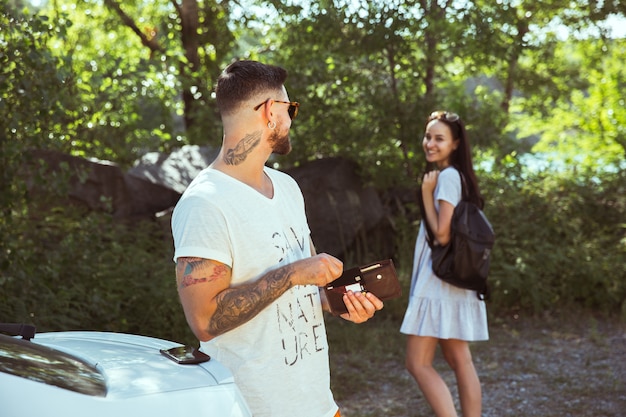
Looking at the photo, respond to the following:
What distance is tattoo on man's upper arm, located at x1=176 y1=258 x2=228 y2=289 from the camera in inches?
95.7

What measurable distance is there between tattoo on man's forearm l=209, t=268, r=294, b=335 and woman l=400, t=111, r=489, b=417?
8.26 ft

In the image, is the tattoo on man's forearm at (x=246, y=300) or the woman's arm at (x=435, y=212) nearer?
the tattoo on man's forearm at (x=246, y=300)

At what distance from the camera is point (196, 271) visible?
243 centimetres

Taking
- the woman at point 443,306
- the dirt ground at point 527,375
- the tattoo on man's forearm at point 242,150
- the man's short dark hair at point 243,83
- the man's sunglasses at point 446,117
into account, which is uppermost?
the man's sunglasses at point 446,117

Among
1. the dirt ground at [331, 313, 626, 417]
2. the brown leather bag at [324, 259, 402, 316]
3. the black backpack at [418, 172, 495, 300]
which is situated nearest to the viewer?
the brown leather bag at [324, 259, 402, 316]

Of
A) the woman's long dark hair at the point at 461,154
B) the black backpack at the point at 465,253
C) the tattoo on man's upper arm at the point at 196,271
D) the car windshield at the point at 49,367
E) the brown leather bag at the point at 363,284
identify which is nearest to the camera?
the car windshield at the point at 49,367

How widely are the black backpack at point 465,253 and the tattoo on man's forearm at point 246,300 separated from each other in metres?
2.49

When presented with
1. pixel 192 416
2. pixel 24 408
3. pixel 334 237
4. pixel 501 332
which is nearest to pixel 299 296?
pixel 192 416

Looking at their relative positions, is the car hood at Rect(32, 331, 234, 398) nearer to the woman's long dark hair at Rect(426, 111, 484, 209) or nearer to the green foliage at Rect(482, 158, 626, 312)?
the woman's long dark hair at Rect(426, 111, 484, 209)

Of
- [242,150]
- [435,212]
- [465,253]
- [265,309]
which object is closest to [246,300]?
[265,309]

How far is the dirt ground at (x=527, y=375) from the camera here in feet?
20.4

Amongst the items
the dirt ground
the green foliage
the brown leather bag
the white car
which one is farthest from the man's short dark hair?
the green foliage

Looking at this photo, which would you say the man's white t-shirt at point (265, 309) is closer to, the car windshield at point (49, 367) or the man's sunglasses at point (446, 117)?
the car windshield at point (49, 367)

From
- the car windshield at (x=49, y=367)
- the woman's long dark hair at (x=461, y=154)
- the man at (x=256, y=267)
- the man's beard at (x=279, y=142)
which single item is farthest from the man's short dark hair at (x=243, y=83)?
the woman's long dark hair at (x=461, y=154)
